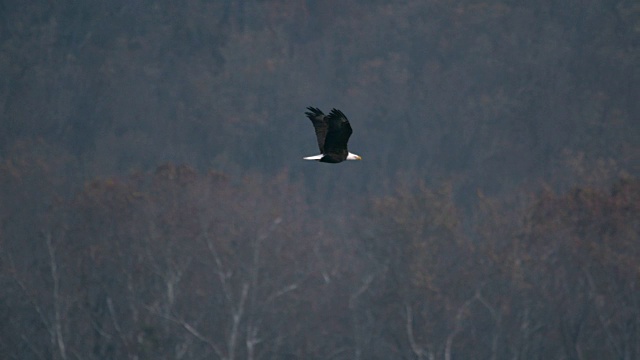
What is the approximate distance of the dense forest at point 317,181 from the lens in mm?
30547

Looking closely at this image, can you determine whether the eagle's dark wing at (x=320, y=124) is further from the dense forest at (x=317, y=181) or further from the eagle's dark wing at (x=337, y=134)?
the dense forest at (x=317, y=181)

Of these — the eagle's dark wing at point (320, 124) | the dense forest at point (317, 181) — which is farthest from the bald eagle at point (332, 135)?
the dense forest at point (317, 181)

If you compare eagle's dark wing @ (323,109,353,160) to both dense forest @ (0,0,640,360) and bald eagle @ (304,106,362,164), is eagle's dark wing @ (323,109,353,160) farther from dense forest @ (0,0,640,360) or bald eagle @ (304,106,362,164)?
dense forest @ (0,0,640,360)

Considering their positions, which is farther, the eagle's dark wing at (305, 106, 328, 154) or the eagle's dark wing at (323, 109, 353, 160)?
the eagle's dark wing at (305, 106, 328, 154)

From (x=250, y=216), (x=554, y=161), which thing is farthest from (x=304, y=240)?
(x=554, y=161)

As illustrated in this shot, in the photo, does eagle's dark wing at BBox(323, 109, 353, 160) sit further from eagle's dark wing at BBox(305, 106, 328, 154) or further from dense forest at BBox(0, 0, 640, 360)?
dense forest at BBox(0, 0, 640, 360)

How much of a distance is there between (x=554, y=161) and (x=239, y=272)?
2583cm

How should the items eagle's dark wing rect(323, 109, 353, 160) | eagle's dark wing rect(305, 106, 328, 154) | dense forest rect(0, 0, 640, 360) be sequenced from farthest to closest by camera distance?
dense forest rect(0, 0, 640, 360) < eagle's dark wing rect(305, 106, 328, 154) < eagle's dark wing rect(323, 109, 353, 160)

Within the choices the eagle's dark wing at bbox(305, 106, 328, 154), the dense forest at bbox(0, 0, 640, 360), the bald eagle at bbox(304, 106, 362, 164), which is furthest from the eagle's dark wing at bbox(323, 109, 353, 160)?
the dense forest at bbox(0, 0, 640, 360)

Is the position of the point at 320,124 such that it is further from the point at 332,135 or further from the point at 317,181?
the point at 317,181

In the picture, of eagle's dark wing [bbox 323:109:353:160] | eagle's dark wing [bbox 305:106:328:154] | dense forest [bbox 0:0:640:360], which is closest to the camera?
eagle's dark wing [bbox 323:109:353:160]

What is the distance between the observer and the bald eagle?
1324cm

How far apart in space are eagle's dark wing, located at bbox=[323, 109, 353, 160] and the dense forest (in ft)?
50.5

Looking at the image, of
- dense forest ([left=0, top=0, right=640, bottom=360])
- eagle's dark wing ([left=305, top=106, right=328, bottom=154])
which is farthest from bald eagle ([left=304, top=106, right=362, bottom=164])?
dense forest ([left=0, top=0, right=640, bottom=360])
